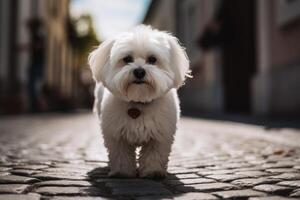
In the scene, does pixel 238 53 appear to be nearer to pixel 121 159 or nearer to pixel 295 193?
pixel 121 159

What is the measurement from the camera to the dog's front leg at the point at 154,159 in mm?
4016

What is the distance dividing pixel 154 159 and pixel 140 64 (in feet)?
2.23

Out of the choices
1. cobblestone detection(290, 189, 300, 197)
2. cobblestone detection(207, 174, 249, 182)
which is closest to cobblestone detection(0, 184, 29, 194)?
cobblestone detection(207, 174, 249, 182)

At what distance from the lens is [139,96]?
3.97 m

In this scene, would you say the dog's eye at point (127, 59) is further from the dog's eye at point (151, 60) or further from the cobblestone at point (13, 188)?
the cobblestone at point (13, 188)

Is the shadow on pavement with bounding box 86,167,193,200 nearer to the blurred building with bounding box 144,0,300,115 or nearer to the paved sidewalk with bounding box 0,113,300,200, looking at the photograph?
the paved sidewalk with bounding box 0,113,300,200

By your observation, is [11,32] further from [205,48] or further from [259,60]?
[259,60]

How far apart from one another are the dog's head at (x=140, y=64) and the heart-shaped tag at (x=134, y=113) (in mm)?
95

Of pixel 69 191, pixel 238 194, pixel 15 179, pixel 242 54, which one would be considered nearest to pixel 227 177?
pixel 238 194

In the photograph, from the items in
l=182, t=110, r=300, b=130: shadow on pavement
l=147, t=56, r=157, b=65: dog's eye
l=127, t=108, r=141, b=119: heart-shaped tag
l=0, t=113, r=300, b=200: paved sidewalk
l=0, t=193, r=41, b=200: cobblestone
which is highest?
l=147, t=56, r=157, b=65: dog's eye

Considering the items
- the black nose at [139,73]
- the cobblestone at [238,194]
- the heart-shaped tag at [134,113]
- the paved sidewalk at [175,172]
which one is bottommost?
the paved sidewalk at [175,172]

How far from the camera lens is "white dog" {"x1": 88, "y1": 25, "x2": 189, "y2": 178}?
155 inches


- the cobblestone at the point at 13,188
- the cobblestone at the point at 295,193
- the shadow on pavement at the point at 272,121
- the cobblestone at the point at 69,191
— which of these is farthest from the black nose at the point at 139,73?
the shadow on pavement at the point at 272,121

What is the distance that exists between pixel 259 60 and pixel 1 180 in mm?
10585
